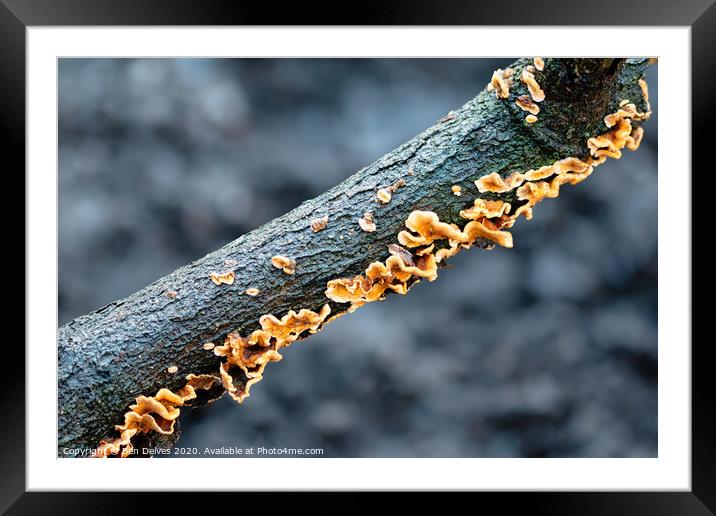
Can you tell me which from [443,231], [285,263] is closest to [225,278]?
[285,263]

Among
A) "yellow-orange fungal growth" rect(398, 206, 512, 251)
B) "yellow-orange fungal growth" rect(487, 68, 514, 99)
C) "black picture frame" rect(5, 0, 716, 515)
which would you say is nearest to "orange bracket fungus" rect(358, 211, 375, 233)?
"yellow-orange fungal growth" rect(398, 206, 512, 251)

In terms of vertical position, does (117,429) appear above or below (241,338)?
below

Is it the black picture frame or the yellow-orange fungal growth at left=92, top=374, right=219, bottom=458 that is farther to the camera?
the black picture frame

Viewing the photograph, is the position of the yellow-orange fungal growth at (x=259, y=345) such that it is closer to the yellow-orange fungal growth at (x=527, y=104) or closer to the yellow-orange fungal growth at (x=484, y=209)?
the yellow-orange fungal growth at (x=484, y=209)

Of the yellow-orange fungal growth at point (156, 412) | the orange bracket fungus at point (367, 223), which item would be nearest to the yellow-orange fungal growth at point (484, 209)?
the orange bracket fungus at point (367, 223)

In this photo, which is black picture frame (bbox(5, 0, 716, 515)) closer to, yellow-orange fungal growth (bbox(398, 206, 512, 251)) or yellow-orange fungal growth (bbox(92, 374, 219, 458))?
yellow-orange fungal growth (bbox(92, 374, 219, 458))
